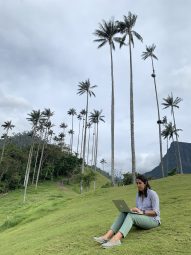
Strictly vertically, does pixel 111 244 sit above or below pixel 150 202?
below

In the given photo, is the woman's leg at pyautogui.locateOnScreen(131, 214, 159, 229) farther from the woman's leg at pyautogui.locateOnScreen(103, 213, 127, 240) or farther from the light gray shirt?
the woman's leg at pyautogui.locateOnScreen(103, 213, 127, 240)

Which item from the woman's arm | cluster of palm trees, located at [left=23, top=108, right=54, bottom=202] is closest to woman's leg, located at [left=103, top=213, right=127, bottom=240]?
the woman's arm

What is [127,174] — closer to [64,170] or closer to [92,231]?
[64,170]

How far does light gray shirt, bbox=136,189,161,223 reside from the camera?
10578mm

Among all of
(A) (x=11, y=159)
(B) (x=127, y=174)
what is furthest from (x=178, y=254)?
(A) (x=11, y=159)

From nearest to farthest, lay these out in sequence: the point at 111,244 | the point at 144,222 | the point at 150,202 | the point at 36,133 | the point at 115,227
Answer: the point at 111,244 → the point at 115,227 → the point at 144,222 → the point at 150,202 → the point at 36,133

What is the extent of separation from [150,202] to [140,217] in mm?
591

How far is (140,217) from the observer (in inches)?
408

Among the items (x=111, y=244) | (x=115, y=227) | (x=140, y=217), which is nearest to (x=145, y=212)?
(x=140, y=217)

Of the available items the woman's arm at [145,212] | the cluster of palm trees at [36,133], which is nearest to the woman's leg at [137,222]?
the woman's arm at [145,212]

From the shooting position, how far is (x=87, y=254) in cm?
934

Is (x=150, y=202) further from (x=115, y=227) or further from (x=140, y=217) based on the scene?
(x=115, y=227)

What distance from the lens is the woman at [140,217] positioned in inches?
386

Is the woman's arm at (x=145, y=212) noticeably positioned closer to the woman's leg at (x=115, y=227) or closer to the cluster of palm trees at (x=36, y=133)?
the woman's leg at (x=115, y=227)
